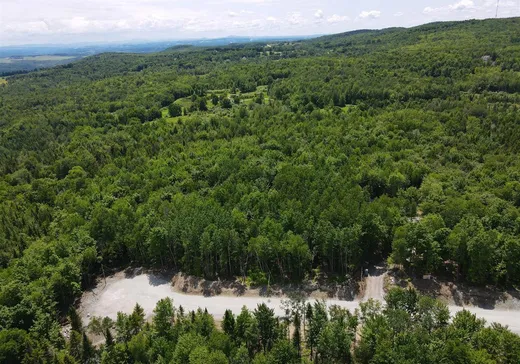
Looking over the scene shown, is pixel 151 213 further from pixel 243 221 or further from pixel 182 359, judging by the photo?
pixel 182 359

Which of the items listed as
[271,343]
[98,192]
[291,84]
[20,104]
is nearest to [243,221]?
[271,343]

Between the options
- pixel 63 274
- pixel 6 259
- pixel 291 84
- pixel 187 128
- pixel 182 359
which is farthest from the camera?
pixel 291 84

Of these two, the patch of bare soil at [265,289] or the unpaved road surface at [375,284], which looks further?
the patch of bare soil at [265,289]

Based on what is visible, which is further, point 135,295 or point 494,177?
point 494,177

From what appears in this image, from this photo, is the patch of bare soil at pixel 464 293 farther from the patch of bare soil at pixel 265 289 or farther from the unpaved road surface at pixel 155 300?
the patch of bare soil at pixel 265 289

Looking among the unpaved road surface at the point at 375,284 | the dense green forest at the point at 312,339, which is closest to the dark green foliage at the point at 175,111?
the dense green forest at the point at 312,339

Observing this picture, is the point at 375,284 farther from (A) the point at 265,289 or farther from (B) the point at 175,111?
(B) the point at 175,111
